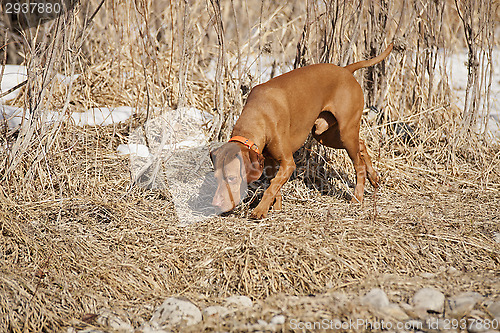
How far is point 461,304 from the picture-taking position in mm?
2201

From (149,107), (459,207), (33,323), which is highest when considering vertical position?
(149,107)

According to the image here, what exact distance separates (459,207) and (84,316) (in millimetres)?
2824

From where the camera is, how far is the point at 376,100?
15.5 feet

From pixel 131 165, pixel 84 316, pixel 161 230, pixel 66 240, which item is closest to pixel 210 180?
pixel 131 165

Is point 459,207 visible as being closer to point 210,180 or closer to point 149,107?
point 210,180

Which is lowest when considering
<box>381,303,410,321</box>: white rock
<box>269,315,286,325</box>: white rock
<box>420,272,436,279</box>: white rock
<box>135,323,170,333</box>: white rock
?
<box>135,323,170,333</box>: white rock

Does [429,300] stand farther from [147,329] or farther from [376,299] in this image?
[147,329]

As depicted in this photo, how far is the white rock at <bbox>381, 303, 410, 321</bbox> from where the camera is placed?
7.05 feet

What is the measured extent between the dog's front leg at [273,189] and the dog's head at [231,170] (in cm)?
22

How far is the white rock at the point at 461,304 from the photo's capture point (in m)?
2.16

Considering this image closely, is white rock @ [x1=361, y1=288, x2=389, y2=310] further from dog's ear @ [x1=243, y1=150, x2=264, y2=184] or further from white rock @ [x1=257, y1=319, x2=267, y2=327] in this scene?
dog's ear @ [x1=243, y1=150, x2=264, y2=184]
